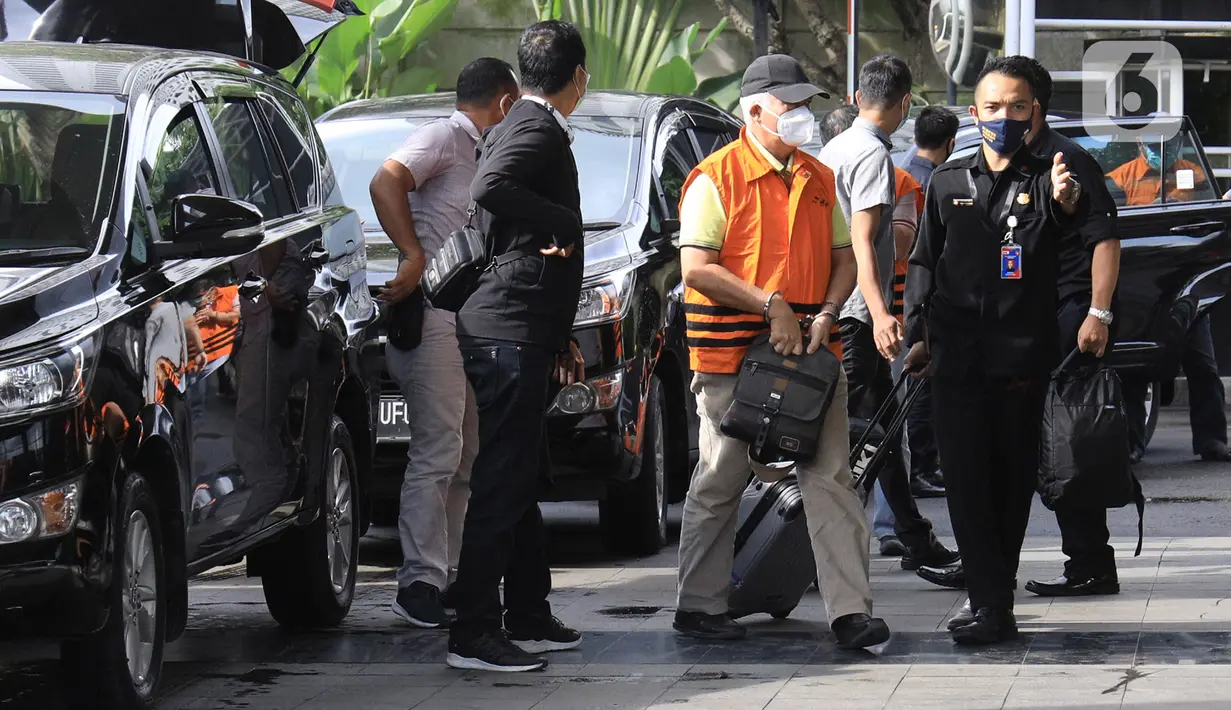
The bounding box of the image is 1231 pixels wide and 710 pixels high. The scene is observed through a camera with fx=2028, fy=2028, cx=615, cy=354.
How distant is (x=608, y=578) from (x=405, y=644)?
158 cm

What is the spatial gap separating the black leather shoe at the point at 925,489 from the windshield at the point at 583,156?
2.76 meters

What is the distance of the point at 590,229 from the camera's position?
859 cm

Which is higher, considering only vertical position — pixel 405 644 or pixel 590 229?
pixel 590 229

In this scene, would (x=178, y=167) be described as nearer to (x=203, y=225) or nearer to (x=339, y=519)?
(x=203, y=225)

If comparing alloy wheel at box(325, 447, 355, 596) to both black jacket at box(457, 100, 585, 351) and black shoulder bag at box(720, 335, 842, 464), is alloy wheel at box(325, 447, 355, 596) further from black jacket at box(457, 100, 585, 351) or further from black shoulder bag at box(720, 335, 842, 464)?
black shoulder bag at box(720, 335, 842, 464)

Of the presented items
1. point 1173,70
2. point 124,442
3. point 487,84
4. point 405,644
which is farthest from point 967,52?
point 124,442

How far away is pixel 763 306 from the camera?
20.7 ft

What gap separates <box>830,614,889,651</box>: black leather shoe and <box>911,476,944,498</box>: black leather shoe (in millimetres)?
4350

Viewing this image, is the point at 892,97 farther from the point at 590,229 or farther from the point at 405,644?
the point at 405,644

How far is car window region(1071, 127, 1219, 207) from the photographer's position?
1165 cm

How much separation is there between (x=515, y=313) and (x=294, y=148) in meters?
1.69

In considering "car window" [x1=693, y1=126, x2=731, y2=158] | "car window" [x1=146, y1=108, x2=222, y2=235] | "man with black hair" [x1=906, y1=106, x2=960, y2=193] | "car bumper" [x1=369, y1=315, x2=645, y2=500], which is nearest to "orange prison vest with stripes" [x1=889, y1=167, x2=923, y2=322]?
"man with black hair" [x1=906, y1=106, x2=960, y2=193]

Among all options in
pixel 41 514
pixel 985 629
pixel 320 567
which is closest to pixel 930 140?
pixel 985 629

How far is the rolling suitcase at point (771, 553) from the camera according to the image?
6660mm
